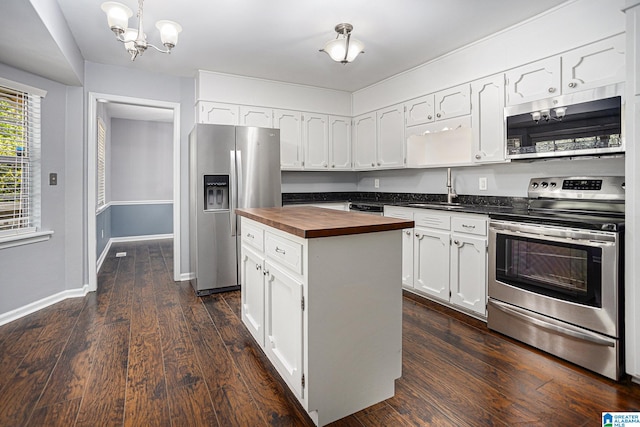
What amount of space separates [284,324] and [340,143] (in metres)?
3.38

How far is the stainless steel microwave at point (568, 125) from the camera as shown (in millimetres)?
2229

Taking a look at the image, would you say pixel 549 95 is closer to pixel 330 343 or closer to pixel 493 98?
pixel 493 98

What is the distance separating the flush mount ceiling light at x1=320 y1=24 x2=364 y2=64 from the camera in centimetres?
267

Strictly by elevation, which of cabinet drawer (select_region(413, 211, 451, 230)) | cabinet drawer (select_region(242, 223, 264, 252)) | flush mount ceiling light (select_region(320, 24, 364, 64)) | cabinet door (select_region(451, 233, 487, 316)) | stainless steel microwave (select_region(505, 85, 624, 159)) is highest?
flush mount ceiling light (select_region(320, 24, 364, 64))

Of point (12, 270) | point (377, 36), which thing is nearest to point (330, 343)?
point (377, 36)

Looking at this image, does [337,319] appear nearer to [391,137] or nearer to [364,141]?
[391,137]

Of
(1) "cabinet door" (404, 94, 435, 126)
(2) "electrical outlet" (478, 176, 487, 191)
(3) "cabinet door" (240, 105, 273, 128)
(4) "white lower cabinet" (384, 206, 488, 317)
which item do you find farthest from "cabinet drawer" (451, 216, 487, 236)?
(3) "cabinet door" (240, 105, 273, 128)

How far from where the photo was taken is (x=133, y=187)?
22.0 feet

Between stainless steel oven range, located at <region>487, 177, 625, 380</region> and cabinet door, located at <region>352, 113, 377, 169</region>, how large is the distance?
2.13 metres

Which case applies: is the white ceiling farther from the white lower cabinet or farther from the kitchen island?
the kitchen island

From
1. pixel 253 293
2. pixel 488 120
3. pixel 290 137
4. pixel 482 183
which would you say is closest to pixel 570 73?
pixel 488 120

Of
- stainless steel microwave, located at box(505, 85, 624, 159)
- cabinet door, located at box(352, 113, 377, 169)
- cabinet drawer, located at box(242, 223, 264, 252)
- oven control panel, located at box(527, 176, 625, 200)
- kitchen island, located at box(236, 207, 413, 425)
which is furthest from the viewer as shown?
cabinet door, located at box(352, 113, 377, 169)

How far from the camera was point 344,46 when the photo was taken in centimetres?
269

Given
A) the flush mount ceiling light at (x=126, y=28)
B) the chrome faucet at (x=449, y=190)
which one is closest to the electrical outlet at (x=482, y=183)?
the chrome faucet at (x=449, y=190)
